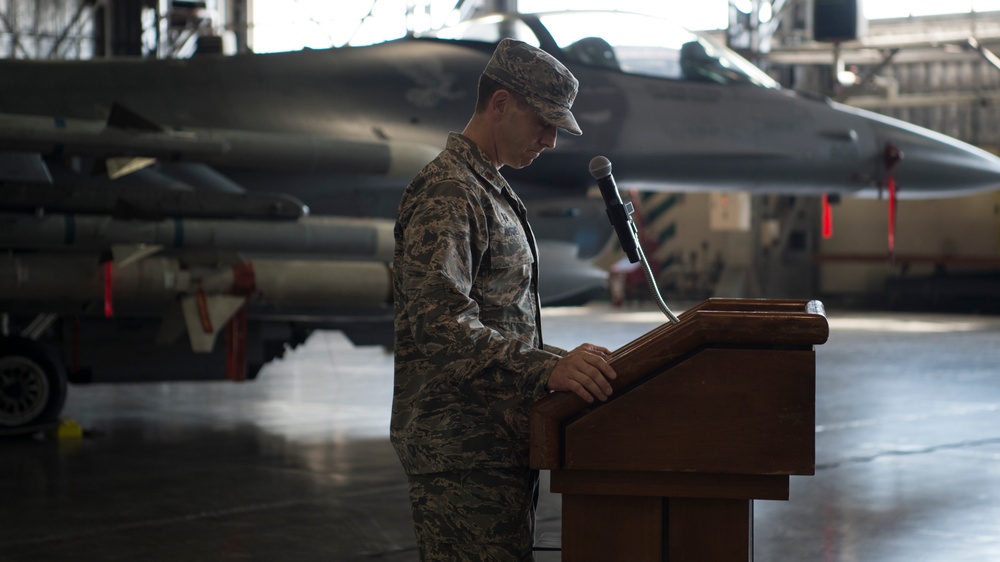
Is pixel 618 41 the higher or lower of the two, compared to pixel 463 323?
higher

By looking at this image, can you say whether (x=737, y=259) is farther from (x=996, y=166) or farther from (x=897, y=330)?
(x=996, y=166)

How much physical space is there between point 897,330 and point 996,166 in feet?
28.4

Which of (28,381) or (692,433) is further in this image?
(28,381)

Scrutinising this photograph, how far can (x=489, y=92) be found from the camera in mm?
→ 2520

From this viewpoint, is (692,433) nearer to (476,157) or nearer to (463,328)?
(463,328)

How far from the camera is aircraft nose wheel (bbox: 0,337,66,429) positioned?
7.56m

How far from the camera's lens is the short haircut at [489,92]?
2.47 m

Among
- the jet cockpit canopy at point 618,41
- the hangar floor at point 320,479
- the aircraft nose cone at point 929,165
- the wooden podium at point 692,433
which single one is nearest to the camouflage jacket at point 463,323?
the wooden podium at point 692,433

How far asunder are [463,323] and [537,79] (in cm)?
55

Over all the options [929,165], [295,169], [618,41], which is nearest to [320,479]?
[295,169]

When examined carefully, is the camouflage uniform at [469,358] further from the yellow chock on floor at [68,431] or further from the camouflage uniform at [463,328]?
the yellow chock on floor at [68,431]

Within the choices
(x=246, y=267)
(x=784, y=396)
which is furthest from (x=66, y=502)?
(x=784, y=396)

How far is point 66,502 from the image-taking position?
5.68 meters

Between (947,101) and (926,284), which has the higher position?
(947,101)
